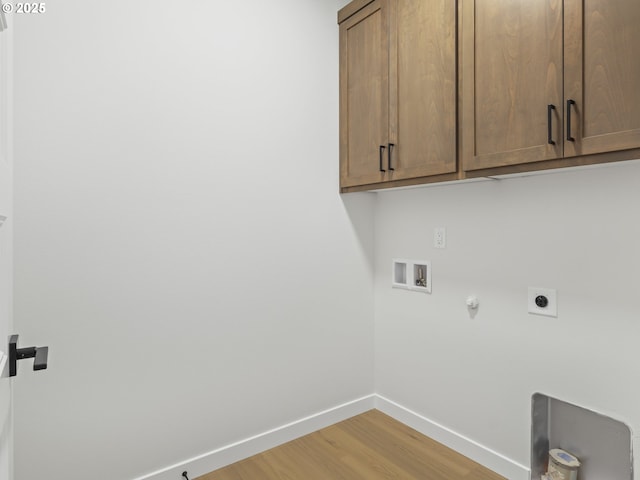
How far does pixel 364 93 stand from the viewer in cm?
213

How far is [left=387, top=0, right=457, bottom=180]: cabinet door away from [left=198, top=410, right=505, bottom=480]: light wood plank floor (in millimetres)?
1458

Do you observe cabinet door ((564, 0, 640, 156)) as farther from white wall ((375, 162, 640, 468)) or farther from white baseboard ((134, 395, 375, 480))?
white baseboard ((134, 395, 375, 480))

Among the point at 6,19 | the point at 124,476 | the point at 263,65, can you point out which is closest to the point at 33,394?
the point at 124,476

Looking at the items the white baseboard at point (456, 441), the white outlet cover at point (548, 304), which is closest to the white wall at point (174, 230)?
the white baseboard at point (456, 441)

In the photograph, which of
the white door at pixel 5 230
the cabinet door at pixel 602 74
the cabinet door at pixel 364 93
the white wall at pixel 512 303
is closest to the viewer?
the white door at pixel 5 230

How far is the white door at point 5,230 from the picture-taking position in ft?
2.57

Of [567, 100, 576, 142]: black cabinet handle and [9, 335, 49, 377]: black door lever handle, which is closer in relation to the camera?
[9, 335, 49, 377]: black door lever handle

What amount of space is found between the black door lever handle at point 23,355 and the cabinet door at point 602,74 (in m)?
1.69

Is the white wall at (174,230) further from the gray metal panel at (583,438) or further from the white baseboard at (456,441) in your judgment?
the gray metal panel at (583,438)

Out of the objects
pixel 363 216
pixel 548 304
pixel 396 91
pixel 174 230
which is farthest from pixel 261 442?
pixel 396 91

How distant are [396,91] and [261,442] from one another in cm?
199

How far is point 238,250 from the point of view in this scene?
1.94 meters

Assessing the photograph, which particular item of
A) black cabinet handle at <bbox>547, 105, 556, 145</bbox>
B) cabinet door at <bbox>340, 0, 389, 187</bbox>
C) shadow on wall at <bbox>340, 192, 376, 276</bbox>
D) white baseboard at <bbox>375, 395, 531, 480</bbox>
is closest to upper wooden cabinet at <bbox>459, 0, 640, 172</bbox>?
black cabinet handle at <bbox>547, 105, 556, 145</bbox>

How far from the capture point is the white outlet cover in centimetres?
163
